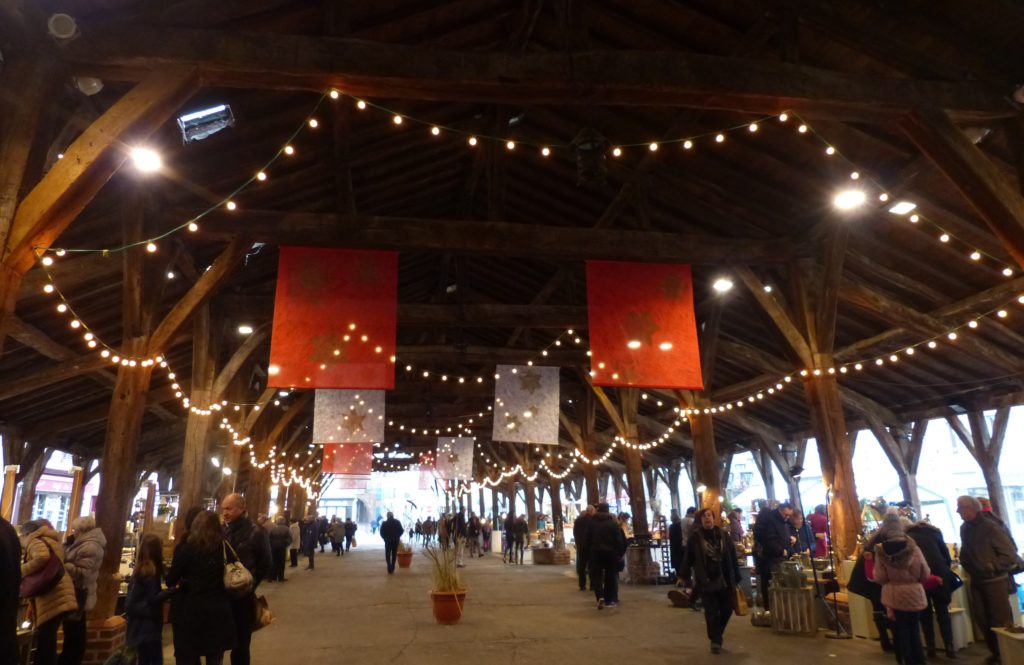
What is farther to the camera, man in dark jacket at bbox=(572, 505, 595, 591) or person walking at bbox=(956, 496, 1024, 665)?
man in dark jacket at bbox=(572, 505, 595, 591)

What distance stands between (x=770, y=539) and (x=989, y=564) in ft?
8.40

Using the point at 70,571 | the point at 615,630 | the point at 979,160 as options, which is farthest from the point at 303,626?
the point at 979,160

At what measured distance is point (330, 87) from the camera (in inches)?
196

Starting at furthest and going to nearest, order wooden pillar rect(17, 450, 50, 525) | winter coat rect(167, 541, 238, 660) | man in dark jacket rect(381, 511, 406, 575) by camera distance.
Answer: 1. wooden pillar rect(17, 450, 50, 525)
2. man in dark jacket rect(381, 511, 406, 575)
3. winter coat rect(167, 541, 238, 660)

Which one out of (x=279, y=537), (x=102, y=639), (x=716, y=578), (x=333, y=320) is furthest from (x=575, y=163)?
(x=279, y=537)

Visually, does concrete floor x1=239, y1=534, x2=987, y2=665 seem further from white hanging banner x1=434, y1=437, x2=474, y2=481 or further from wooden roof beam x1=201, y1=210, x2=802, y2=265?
white hanging banner x1=434, y1=437, x2=474, y2=481

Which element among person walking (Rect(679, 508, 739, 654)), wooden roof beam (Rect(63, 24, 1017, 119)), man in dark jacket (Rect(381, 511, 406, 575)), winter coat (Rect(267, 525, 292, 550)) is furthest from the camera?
man in dark jacket (Rect(381, 511, 406, 575))

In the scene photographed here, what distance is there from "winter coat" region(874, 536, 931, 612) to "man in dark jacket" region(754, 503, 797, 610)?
2.59 m

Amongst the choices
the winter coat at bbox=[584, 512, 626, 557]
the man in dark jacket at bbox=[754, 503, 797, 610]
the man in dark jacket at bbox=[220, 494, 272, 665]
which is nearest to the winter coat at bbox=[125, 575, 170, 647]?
the man in dark jacket at bbox=[220, 494, 272, 665]

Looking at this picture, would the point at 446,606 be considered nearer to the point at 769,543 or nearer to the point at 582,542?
the point at 582,542

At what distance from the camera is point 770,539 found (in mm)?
7531

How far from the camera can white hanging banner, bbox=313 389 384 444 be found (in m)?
12.0

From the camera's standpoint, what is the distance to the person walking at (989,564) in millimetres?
5125

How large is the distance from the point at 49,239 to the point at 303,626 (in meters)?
4.91
